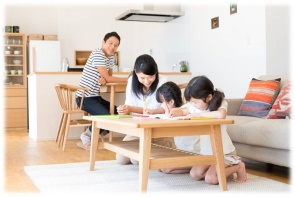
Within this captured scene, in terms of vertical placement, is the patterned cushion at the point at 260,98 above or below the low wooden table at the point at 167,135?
above

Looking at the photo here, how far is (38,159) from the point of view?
12.9 feet

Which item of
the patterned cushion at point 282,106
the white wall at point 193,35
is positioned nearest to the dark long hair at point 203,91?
the patterned cushion at point 282,106

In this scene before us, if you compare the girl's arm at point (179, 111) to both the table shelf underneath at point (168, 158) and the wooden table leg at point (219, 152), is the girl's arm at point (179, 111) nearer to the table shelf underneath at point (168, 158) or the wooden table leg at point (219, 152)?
the table shelf underneath at point (168, 158)

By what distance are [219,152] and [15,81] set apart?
21.8 feet

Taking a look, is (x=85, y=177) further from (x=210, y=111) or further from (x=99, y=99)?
(x=99, y=99)

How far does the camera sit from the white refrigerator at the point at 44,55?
321 inches

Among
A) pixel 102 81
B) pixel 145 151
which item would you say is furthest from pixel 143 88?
pixel 102 81

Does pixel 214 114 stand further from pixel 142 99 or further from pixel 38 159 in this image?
pixel 38 159

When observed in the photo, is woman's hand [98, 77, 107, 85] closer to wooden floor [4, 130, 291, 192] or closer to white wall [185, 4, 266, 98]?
wooden floor [4, 130, 291, 192]

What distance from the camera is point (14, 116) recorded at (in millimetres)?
8109

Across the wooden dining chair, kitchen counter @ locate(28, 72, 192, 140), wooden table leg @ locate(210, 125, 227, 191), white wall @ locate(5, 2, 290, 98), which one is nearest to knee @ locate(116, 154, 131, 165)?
wooden table leg @ locate(210, 125, 227, 191)

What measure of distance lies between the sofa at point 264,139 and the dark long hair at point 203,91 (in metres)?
0.56

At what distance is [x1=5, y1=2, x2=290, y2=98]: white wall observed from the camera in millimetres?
4914

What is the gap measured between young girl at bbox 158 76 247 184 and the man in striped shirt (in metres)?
1.94
